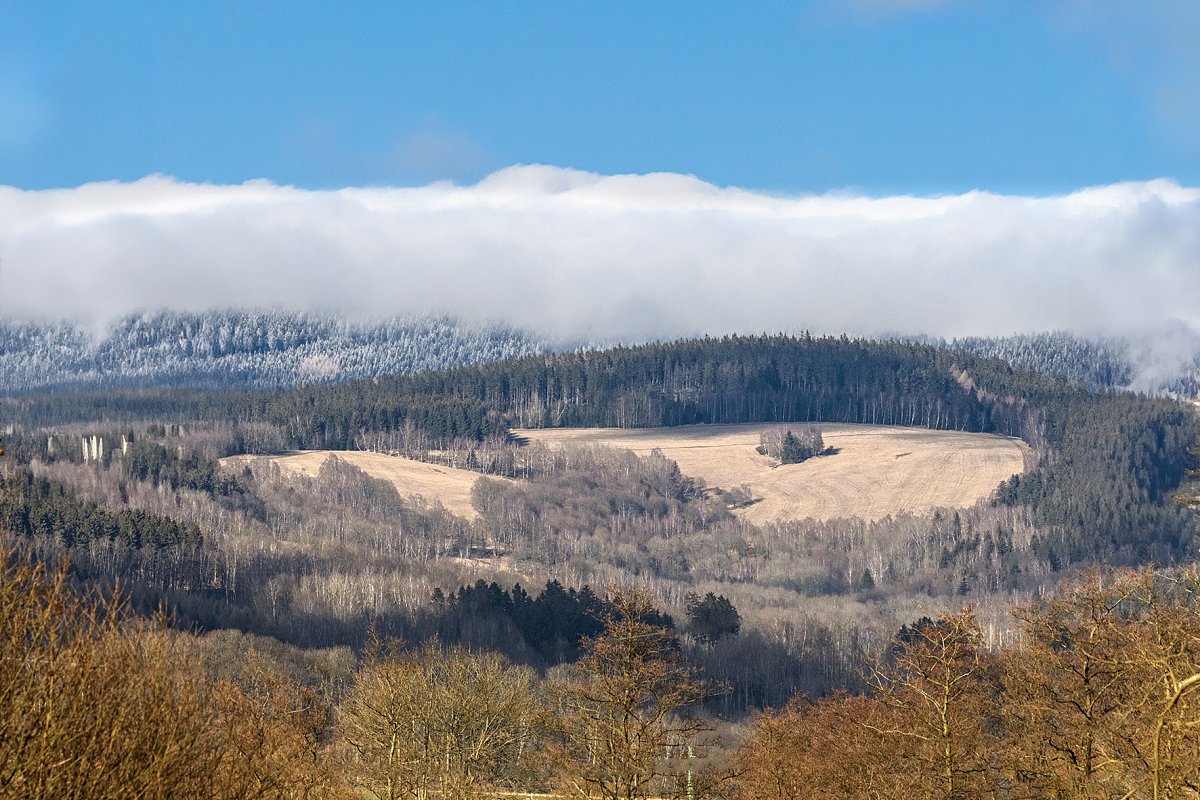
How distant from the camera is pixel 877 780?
284ft

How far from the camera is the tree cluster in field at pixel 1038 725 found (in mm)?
65625

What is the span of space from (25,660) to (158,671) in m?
Result: 3.78

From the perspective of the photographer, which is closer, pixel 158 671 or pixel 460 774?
pixel 158 671

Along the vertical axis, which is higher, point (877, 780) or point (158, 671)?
point (158, 671)

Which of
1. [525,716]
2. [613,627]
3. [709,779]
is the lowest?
[525,716]

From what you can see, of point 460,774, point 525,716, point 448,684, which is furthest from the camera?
point 448,684

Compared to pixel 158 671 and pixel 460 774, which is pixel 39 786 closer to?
pixel 158 671

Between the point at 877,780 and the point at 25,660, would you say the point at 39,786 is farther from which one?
the point at 877,780

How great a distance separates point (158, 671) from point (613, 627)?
29013 mm

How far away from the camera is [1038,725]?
80625mm

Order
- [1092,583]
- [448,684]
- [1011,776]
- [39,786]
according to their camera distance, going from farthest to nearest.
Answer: [448,684]
[1092,583]
[1011,776]
[39,786]

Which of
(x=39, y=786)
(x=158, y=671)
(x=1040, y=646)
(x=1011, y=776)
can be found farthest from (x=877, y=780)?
(x=39, y=786)

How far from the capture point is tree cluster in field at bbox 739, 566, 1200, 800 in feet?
215

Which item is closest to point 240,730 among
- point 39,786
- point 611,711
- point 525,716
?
point 611,711
